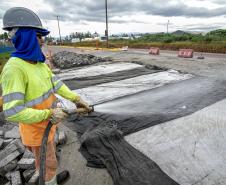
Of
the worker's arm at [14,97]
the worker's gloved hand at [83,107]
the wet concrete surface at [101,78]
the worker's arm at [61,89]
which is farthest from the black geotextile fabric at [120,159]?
the wet concrete surface at [101,78]

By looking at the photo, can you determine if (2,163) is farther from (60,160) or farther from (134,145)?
(134,145)

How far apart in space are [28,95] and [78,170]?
1.74 metres

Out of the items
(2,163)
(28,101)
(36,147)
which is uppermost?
(28,101)

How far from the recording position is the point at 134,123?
4539 mm

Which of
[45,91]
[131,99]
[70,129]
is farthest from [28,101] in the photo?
[131,99]

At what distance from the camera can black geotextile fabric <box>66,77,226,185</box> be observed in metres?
2.95

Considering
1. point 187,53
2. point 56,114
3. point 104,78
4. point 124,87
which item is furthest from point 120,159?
point 187,53

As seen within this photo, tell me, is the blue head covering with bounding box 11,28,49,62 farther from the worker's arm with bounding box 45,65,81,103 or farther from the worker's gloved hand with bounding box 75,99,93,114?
the worker's gloved hand with bounding box 75,99,93,114

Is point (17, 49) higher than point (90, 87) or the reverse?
higher

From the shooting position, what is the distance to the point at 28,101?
1.96 meters

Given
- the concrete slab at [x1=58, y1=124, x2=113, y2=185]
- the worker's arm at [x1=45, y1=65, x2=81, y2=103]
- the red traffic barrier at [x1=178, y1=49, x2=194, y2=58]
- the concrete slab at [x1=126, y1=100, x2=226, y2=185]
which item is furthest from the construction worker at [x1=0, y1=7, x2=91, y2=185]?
the red traffic barrier at [x1=178, y1=49, x2=194, y2=58]

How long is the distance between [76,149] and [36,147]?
1.57 meters

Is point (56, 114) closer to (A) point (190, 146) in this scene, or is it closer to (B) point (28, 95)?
(B) point (28, 95)

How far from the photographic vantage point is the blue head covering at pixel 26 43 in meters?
1.84
